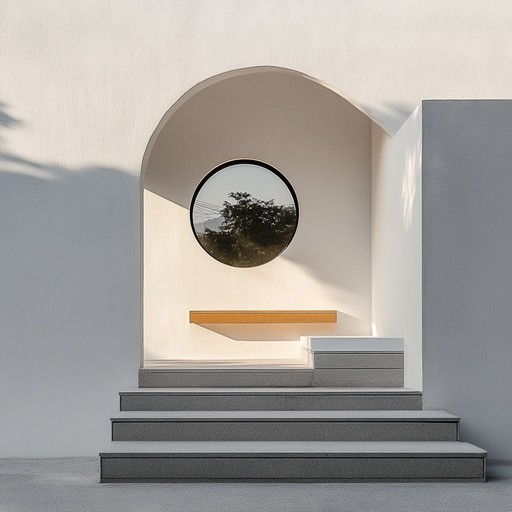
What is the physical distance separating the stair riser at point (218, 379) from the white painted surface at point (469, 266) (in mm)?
1020

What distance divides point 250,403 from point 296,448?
2.32 feet

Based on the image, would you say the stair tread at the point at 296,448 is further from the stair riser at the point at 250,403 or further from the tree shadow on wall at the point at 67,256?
the tree shadow on wall at the point at 67,256

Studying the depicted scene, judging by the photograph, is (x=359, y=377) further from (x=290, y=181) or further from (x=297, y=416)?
(x=290, y=181)

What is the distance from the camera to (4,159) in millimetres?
6746

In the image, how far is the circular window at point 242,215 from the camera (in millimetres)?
8414

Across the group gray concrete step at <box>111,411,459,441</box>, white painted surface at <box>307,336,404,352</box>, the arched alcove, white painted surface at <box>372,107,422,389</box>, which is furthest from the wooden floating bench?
gray concrete step at <box>111,411,459,441</box>

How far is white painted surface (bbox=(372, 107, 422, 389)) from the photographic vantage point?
6.34 meters

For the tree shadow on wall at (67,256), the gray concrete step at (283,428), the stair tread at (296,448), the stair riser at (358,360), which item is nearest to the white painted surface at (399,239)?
the stair riser at (358,360)

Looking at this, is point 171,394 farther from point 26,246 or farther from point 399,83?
A: point 399,83

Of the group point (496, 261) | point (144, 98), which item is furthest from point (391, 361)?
point (144, 98)

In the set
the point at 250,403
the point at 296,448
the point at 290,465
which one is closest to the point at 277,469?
the point at 290,465

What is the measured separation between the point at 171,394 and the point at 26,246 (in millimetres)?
1530

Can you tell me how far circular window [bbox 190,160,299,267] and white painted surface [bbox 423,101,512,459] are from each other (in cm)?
237

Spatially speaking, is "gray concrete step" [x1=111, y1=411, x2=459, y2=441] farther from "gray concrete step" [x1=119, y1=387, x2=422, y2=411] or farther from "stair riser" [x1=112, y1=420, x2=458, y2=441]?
"gray concrete step" [x1=119, y1=387, x2=422, y2=411]
